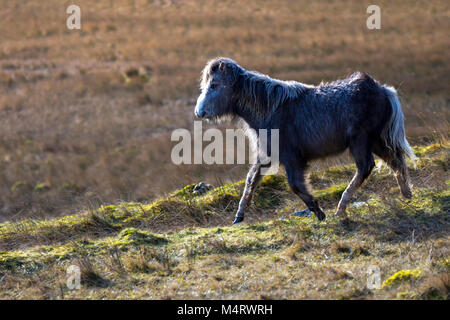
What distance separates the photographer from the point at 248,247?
798 centimetres

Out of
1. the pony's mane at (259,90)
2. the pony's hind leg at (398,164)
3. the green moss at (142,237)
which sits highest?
the pony's mane at (259,90)

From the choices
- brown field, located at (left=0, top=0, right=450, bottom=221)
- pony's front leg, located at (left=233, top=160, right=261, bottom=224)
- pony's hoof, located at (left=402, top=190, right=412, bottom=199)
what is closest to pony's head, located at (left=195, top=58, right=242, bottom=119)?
pony's front leg, located at (left=233, top=160, right=261, bottom=224)

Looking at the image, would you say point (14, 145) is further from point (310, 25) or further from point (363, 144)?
point (310, 25)

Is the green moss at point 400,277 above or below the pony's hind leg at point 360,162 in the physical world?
below

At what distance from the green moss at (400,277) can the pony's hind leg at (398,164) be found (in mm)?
2721

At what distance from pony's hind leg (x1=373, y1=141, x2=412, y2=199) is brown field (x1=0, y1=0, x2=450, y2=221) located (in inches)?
147

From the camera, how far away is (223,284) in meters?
6.73

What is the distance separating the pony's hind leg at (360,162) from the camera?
8.40m

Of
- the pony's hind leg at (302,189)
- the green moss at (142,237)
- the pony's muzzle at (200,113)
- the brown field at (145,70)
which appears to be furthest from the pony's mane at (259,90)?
the brown field at (145,70)

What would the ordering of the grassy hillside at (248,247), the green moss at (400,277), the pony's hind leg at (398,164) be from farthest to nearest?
the pony's hind leg at (398,164) < the grassy hillside at (248,247) < the green moss at (400,277)

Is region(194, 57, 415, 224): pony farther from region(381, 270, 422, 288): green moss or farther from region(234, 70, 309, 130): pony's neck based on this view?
region(381, 270, 422, 288): green moss

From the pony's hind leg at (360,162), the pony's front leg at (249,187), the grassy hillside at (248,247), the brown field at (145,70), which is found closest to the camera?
the grassy hillside at (248,247)

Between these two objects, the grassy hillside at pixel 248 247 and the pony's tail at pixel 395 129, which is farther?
the pony's tail at pixel 395 129

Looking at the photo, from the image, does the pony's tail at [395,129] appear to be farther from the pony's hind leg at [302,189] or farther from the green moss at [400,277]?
the green moss at [400,277]
